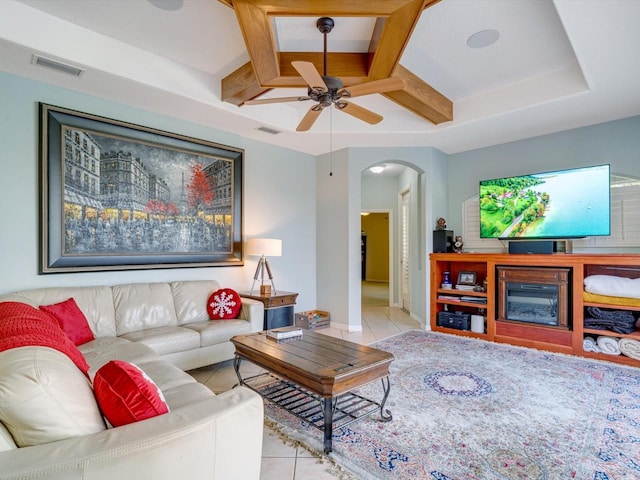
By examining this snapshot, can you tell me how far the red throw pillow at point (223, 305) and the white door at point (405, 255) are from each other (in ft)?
11.7

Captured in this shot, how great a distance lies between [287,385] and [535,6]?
136 inches

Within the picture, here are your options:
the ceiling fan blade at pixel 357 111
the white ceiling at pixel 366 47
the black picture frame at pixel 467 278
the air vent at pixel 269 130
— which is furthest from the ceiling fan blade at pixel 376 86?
the black picture frame at pixel 467 278

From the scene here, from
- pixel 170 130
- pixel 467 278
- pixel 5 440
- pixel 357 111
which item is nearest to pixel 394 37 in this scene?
pixel 357 111

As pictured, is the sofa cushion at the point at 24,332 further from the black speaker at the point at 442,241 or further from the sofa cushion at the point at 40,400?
the black speaker at the point at 442,241

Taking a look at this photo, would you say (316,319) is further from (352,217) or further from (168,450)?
(168,450)

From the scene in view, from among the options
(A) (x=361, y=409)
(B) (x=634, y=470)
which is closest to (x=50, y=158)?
(A) (x=361, y=409)

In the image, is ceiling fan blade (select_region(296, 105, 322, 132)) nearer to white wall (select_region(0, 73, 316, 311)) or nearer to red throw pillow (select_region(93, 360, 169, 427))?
white wall (select_region(0, 73, 316, 311))

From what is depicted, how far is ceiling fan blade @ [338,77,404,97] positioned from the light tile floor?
250 centimetres

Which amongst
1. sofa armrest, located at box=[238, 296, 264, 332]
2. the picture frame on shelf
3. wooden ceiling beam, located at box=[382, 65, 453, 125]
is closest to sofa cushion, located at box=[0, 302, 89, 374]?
sofa armrest, located at box=[238, 296, 264, 332]

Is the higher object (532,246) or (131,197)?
(131,197)

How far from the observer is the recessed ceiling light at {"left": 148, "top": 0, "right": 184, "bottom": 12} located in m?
2.42

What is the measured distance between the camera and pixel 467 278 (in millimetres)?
4891

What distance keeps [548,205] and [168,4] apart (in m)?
4.51

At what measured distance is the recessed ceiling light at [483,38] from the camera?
9.11ft
